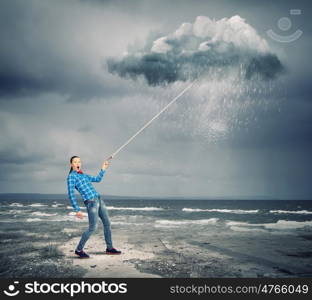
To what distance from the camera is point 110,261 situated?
5996 millimetres

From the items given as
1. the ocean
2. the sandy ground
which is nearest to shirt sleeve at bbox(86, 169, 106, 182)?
the sandy ground

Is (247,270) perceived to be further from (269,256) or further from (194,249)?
(194,249)

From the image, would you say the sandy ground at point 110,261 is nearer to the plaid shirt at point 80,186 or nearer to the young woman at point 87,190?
the young woman at point 87,190

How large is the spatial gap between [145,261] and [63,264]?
189cm

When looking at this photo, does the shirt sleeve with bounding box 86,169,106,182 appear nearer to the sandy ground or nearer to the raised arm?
the raised arm

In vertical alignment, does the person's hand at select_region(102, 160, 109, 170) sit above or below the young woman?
above

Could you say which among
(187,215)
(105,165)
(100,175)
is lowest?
A: (187,215)

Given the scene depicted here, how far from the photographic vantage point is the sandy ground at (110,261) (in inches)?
197

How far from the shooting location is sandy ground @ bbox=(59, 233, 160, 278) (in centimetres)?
500

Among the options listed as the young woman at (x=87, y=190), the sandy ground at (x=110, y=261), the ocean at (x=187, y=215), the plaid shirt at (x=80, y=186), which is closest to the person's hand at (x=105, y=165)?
the young woman at (x=87, y=190)

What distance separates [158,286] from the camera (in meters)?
4.43

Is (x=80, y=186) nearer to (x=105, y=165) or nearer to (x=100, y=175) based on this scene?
(x=100, y=175)

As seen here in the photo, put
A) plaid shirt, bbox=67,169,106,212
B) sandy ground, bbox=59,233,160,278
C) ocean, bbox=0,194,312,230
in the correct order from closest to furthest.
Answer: sandy ground, bbox=59,233,160,278
plaid shirt, bbox=67,169,106,212
ocean, bbox=0,194,312,230

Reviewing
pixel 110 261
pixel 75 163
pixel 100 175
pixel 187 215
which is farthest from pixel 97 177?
pixel 187 215
